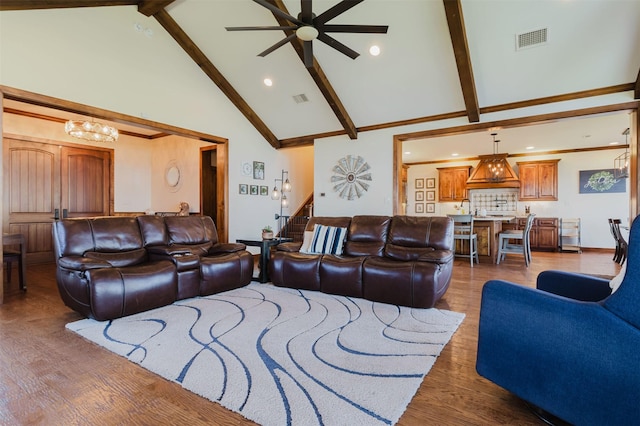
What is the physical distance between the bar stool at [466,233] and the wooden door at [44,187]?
24.4 ft

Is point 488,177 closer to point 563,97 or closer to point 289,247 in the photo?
point 563,97

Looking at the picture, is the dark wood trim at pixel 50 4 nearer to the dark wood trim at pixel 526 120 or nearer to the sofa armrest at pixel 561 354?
the dark wood trim at pixel 526 120

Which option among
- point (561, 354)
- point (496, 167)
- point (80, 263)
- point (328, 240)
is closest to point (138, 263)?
point (80, 263)

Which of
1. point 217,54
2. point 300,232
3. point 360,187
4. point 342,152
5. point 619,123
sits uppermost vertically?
point 217,54

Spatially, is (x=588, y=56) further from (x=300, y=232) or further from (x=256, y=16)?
(x=300, y=232)

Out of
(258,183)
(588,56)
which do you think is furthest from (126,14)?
(588,56)

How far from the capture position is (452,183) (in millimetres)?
9922

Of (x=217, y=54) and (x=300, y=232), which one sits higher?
(x=217, y=54)

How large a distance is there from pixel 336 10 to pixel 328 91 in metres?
2.40

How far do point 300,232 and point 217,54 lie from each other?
419cm

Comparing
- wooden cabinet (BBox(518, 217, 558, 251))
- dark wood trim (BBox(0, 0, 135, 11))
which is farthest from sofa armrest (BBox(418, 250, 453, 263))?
wooden cabinet (BBox(518, 217, 558, 251))

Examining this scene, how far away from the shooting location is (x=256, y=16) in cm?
480

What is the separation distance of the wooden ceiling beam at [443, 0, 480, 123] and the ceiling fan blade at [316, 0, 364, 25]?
1.48m

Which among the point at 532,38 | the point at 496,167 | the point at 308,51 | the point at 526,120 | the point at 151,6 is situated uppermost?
the point at 151,6
